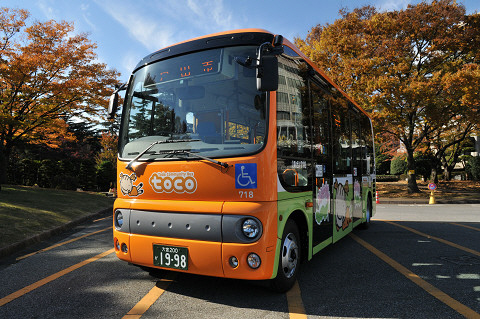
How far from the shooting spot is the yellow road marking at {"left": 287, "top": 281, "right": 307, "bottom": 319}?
3.00 metres

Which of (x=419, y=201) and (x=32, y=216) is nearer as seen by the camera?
(x=32, y=216)

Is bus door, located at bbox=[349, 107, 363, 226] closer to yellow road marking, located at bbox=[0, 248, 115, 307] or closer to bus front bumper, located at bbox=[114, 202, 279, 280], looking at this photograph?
bus front bumper, located at bbox=[114, 202, 279, 280]

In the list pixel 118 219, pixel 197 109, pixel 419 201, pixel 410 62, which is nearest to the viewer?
pixel 197 109

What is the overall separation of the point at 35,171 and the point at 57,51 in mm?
10848

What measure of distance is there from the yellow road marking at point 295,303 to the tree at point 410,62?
46.7 ft

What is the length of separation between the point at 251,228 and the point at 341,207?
2.98 metres

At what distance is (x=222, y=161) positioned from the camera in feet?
10.5

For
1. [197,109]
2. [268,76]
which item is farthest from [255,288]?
[268,76]

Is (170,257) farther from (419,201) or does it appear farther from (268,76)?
(419,201)

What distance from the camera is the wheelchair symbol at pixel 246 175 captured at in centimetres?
311

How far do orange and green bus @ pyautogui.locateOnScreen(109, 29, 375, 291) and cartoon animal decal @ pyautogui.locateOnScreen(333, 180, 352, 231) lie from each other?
1.06 metres

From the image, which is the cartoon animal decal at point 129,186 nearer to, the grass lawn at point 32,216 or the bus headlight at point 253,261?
the bus headlight at point 253,261

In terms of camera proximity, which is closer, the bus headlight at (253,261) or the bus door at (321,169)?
the bus headlight at (253,261)

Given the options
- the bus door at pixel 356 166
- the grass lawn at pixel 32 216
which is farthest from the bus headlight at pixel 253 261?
the grass lawn at pixel 32 216
